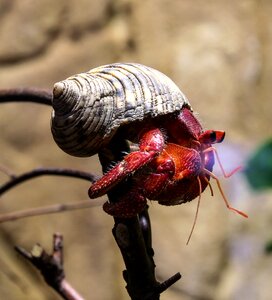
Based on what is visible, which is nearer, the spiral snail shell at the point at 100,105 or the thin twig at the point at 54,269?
the spiral snail shell at the point at 100,105

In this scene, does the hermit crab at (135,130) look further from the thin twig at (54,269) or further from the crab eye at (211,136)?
the thin twig at (54,269)

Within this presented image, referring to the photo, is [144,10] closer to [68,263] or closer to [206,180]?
[68,263]

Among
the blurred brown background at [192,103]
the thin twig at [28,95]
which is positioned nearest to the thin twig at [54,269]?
the thin twig at [28,95]

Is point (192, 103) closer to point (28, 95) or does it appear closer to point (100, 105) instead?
point (28, 95)

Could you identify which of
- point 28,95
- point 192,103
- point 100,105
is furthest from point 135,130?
point 192,103

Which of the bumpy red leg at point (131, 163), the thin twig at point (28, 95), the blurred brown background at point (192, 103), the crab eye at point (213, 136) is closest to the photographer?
the bumpy red leg at point (131, 163)

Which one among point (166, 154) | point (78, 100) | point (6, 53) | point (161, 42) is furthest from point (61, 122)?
point (161, 42)
